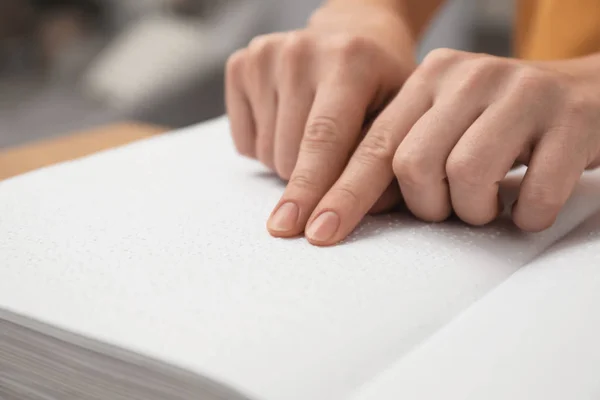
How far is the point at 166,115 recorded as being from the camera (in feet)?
4.88

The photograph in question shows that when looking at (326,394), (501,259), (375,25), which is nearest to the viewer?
(326,394)

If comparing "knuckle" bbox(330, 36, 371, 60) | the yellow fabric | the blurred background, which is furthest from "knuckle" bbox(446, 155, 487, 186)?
the blurred background

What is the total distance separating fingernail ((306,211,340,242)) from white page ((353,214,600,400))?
0.28 feet

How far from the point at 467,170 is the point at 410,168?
29 millimetres

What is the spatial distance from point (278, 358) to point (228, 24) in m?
1.54

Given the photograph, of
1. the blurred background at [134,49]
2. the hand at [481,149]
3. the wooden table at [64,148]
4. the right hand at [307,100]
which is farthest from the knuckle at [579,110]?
the blurred background at [134,49]

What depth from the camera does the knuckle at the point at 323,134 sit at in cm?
39

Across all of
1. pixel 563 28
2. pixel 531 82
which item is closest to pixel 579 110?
pixel 531 82

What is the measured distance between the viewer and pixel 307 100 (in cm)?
42

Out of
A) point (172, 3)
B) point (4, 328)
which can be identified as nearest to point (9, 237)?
point (4, 328)

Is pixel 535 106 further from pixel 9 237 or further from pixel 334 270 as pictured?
pixel 9 237

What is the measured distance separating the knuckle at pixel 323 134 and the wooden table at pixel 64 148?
38cm

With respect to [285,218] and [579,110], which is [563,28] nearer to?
[579,110]

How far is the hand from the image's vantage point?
34 cm
